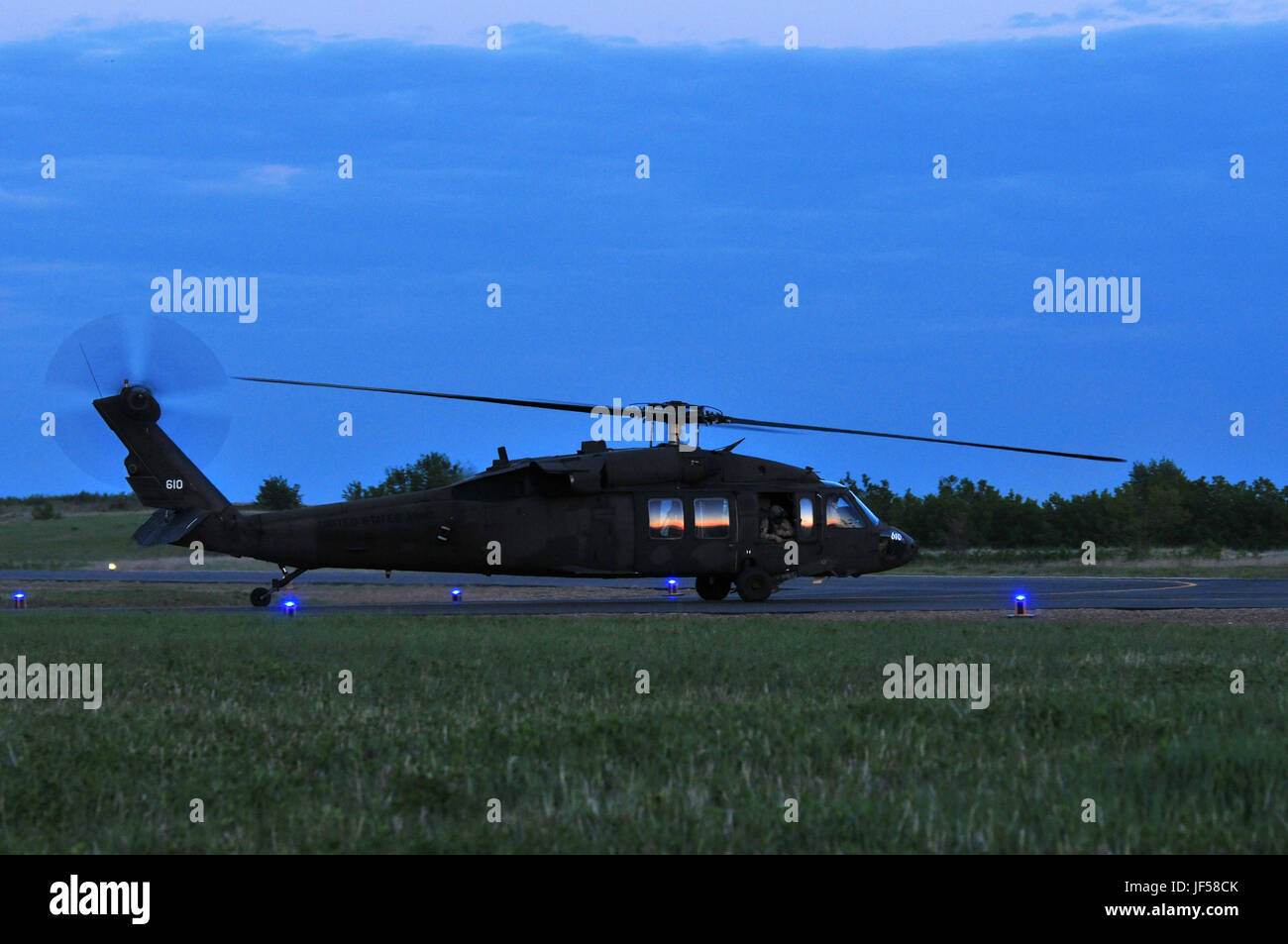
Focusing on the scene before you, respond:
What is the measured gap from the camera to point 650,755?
30.7 feet

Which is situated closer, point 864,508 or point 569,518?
point 569,518

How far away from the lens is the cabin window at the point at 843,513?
99.6ft

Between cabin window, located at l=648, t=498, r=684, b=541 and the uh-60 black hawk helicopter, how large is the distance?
0.02 metres

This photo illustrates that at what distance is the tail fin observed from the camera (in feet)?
95.4

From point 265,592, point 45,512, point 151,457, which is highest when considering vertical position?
point 45,512

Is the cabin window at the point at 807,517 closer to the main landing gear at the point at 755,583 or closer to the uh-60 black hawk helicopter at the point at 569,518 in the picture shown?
the uh-60 black hawk helicopter at the point at 569,518

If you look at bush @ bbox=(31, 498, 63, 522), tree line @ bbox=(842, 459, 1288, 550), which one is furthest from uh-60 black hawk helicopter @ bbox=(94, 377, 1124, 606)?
bush @ bbox=(31, 498, 63, 522)

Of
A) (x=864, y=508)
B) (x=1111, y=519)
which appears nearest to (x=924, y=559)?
(x=1111, y=519)

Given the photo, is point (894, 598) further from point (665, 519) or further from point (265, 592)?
point (265, 592)

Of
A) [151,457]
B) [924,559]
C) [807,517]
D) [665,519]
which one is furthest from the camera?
[924,559]

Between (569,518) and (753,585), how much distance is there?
14.1ft

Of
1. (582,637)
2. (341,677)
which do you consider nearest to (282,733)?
(341,677)
